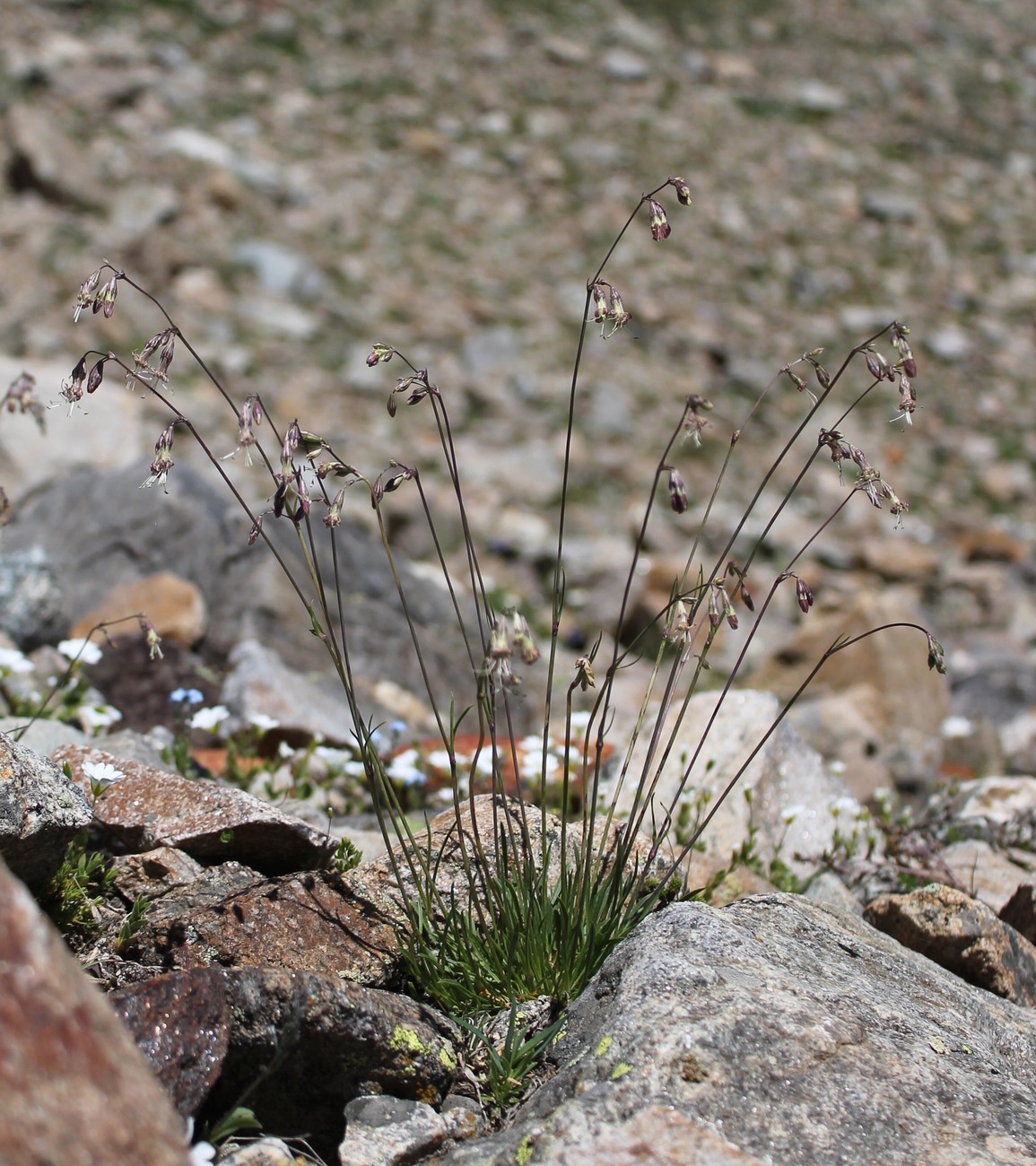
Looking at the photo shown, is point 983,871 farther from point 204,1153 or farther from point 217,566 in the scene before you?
point 217,566

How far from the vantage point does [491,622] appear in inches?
87.7

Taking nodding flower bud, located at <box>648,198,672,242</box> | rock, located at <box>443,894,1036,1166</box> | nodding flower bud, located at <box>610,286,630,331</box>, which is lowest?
rock, located at <box>443,894,1036,1166</box>

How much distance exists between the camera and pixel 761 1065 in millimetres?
2227

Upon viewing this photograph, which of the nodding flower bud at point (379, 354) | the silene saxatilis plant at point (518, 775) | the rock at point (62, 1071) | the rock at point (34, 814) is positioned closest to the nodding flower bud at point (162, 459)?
the silene saxatilis plant at point (518, 775)

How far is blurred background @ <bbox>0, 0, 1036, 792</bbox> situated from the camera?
8.89m

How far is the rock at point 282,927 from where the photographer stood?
265cm

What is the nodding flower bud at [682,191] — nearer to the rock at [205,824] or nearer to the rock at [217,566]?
the rock at [205,824]

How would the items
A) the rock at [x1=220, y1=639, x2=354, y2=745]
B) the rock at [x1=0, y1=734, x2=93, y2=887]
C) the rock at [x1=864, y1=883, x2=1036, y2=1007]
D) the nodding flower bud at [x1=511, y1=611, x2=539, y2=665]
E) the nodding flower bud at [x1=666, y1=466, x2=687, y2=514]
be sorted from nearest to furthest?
1. the nodding flower bud at [x1=511, y1=611, x2=539, y2=665]
2. the nodding flower bud at [x1=666, y1=466, x2=687, y2=514]
3. the rock at [x1=0, y1=734, x2=93, y2=887]
4. the rock at [x1=864, y1=883, x2=1036, y2=1007]
5. the rock at [x1=220, y1=639, x2=354, y2=745]

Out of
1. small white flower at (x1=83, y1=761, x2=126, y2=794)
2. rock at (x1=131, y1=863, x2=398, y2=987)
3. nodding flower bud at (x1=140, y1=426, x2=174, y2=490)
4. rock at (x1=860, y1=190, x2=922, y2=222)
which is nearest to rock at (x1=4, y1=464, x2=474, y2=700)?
small white flower at (x1=83, y1=761, x2=126, y2=794)

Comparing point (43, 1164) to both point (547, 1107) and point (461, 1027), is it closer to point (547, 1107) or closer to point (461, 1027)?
point (547, 1107)

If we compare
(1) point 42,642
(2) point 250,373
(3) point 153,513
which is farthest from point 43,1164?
(2) point 250,373

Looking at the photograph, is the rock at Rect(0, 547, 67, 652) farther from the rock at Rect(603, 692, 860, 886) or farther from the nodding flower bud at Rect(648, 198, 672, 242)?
the nodding flower bud at Rect(648, 198, 672, 242)

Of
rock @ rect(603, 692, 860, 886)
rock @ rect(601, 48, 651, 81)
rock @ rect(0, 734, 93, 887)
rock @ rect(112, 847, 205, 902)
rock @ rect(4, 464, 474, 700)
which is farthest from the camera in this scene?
rock @ rect(601, 48, 651, 81)

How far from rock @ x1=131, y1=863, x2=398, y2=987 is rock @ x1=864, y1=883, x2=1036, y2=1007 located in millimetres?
1433
